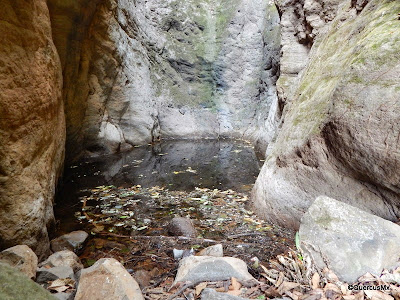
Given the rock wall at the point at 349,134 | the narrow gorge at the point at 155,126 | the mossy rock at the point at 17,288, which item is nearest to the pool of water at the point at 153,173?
the narrow gorge at the point at 155,126

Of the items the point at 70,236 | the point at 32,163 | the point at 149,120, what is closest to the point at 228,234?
the point at 70,236

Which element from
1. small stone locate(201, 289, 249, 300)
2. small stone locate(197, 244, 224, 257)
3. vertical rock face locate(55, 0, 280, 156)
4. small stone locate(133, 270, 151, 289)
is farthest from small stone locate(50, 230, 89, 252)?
vertical rock face locate(55, 0, 280, 156)

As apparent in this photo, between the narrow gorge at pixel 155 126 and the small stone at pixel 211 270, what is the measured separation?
1029 millimetres

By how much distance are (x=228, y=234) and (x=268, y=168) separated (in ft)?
4.76

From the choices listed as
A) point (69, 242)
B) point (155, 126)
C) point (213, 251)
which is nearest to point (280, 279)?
point (213, 251)

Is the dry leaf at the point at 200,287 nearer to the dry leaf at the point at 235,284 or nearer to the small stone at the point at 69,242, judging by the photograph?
the dry leaf at the point at 235,284

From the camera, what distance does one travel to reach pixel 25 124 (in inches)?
123

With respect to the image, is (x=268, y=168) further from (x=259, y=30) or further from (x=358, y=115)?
(x=259, y=30)

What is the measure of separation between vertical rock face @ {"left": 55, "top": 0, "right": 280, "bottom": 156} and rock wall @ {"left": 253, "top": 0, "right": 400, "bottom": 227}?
274 inches

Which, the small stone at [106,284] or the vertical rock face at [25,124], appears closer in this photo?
the small stone at [106,284]

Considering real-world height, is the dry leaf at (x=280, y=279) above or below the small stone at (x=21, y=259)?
above

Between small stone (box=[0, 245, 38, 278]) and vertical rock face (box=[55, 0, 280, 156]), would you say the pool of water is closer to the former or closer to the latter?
vertical rock face (box=[55, 0, 280, 156])

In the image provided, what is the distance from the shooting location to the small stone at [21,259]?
2287 millimetres

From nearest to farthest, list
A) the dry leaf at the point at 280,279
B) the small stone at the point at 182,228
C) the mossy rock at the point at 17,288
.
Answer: the mossy rock at the point at 17,288
the dry leaf at the point at 280,279
the small stone at the point at 182,228
